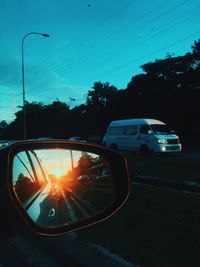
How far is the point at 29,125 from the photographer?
80.2m

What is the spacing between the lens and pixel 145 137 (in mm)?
27953

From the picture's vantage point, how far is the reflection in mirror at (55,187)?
6.14 feet

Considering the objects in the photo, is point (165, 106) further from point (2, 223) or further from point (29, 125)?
point (2, 223)

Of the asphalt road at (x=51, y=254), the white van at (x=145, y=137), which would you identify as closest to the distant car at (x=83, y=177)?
the asphalt road at (x=51, y=254)

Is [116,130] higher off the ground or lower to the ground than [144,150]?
higher

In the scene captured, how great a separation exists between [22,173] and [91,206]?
407mm

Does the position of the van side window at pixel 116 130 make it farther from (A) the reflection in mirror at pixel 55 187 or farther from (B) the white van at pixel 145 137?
(A) the reflection in mirror at pixel 55 187

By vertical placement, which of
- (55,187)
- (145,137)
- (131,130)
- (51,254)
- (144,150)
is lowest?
(51,254)

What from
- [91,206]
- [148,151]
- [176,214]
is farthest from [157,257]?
[148,151]

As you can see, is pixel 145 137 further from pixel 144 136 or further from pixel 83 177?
pixel 83 177

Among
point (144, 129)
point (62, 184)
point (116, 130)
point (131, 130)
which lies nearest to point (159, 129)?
point (144, 129)

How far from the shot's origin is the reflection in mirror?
1.87 m

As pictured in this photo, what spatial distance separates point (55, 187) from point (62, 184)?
0.11 feet

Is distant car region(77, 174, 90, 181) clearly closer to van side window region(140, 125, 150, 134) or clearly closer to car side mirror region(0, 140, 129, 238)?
car side mirror region(0, 140, 129, 238)
